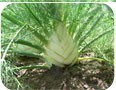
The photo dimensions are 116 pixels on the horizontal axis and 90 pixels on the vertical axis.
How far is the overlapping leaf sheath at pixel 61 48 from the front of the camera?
1.49 m

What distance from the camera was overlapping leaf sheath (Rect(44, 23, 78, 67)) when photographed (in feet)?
4.90

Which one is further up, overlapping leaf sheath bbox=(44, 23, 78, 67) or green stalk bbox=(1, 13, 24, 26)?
green stalk bbox=(1, 13, 24, 26)

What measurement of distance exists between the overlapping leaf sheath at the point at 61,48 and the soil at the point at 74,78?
0.20 ft

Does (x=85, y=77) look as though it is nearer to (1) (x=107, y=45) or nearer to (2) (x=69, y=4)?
(1) (x=107, y=45)

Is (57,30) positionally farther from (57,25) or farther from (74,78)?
(74,78)

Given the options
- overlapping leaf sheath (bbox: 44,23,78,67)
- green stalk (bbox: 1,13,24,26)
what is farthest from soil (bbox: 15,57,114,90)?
green stalk (bbox: 1,13,24,26)

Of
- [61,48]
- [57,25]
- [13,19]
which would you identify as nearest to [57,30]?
[57,25]

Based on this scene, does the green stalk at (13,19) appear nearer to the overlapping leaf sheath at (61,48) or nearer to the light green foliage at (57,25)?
the light green foliage at (57,25)

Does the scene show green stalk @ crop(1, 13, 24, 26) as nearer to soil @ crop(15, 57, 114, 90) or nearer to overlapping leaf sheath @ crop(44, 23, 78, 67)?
overlapping leaf sheath @ crop(44, 23, 78, 67)

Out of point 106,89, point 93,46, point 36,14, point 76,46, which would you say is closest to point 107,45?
point 93,46

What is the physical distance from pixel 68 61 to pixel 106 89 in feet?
1.14

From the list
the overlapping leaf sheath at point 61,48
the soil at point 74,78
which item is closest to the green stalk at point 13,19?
the overlapping leaf sheath at point 61,48

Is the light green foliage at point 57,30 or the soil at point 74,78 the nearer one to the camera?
the light green foliage at point 57,30

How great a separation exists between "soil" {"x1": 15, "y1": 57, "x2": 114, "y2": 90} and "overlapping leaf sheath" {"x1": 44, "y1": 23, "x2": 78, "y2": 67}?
6 centimetres
